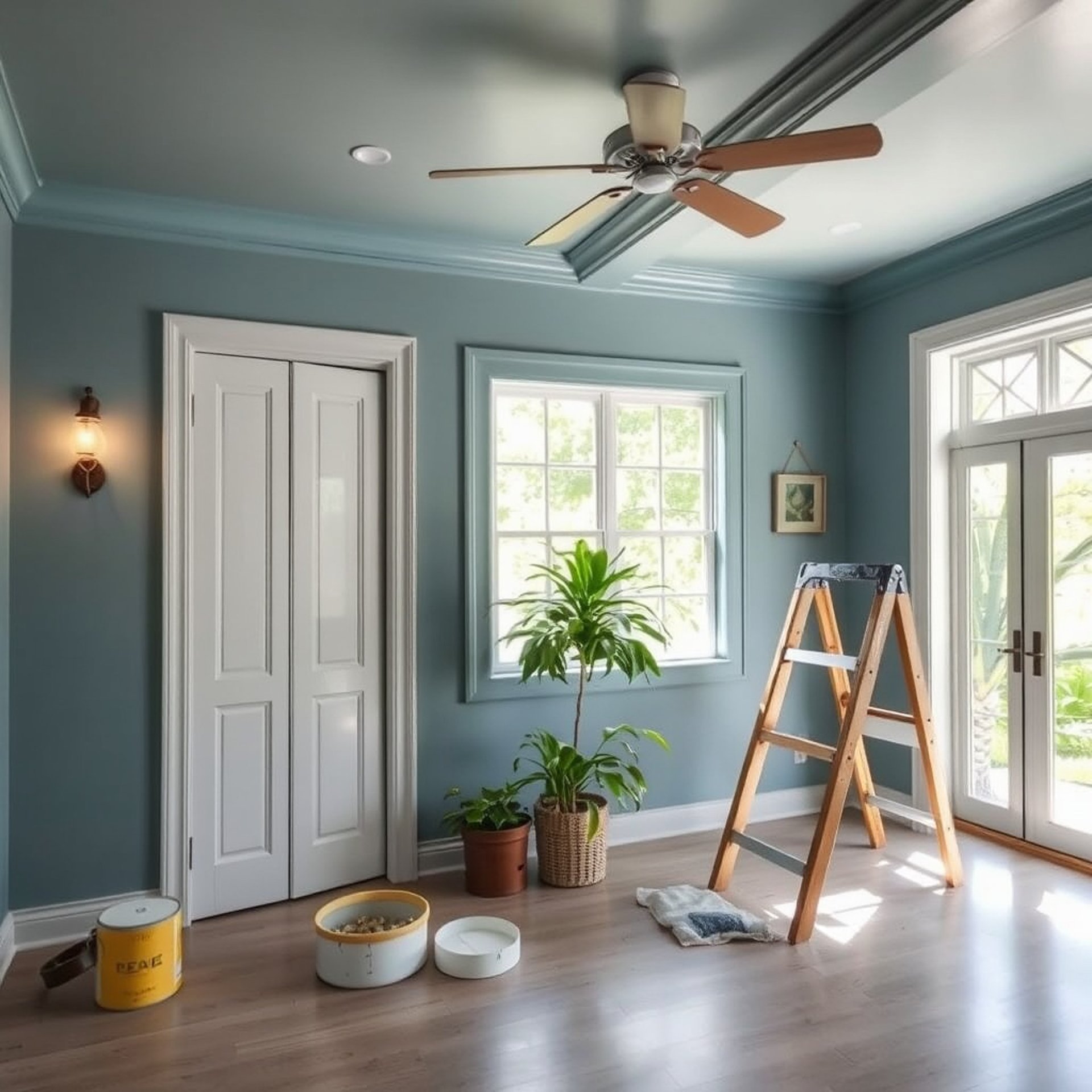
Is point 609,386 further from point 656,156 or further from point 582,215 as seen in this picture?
point 656,156

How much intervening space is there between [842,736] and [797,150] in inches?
81.4

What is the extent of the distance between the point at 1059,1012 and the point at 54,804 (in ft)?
11.0

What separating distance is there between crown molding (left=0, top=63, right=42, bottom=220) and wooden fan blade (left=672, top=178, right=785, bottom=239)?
1.93 metres

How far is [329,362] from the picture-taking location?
139 inches

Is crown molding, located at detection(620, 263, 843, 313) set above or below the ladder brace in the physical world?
above

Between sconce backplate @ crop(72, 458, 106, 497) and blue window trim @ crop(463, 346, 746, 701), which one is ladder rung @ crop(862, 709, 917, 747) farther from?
sconce backplate @ crop(72, 458, 106, 497)

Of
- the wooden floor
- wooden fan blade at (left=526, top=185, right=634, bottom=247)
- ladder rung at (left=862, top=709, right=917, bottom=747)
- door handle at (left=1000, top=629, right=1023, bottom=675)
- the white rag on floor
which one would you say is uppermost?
wooden fan blade at (left=526, top=185, right=634, bottom=247)

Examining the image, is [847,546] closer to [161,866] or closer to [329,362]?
[329,362]

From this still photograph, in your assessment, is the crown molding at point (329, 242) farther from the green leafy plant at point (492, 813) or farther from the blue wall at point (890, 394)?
the green leafy plant at point (492, 813)

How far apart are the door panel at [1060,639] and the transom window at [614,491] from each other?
1.41 m

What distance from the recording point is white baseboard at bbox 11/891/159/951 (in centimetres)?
305

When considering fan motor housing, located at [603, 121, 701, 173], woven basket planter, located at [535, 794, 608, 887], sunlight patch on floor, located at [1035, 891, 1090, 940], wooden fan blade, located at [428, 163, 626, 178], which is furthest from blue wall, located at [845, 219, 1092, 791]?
wooden fan blade, located at [428, 163, 626, 178]

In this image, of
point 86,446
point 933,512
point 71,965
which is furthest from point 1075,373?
point 71,965

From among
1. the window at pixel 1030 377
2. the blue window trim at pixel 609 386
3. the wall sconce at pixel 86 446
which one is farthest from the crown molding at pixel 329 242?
the window at pixel 1030 377
